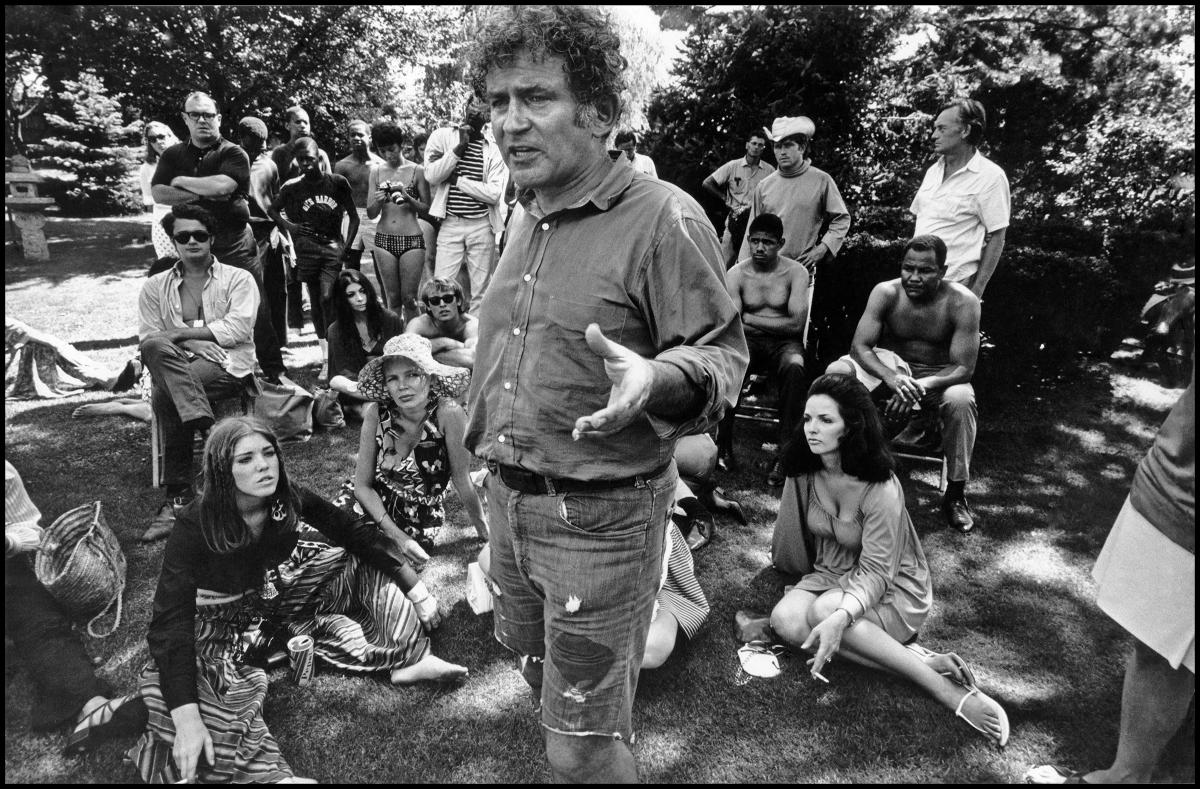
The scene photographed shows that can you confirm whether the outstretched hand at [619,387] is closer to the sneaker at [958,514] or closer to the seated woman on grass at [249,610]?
the seated woman on grass at [249,610]

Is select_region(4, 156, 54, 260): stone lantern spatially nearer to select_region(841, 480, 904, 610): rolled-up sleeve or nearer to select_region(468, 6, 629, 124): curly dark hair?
select_region(468, 6, 629, 124): curly dark hair

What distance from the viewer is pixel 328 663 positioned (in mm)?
2973

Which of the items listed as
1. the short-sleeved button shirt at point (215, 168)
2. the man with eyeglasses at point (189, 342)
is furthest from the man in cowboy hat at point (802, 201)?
the short-sleeved button shirt at point (215, 168)

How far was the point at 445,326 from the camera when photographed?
4.91m

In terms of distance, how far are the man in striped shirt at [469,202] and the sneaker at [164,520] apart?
9.12 ft

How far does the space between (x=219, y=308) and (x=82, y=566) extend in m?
1.84

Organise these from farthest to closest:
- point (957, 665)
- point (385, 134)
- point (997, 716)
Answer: point (385, 134), point (957, 665), point (997, 716)

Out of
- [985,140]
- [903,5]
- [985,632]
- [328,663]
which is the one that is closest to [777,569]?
[985,632]

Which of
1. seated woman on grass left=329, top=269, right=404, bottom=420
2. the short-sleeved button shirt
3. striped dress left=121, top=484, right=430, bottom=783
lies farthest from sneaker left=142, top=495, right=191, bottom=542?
the short-sleeved button shirt

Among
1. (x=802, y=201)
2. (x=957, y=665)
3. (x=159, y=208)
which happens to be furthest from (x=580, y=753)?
(x=159, y=208)

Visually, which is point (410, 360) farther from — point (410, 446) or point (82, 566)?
point (82, 566)

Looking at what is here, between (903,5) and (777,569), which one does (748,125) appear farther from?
(777,569)

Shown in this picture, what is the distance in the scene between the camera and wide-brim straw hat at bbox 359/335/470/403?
3.76 meters

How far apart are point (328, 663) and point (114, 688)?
2.43ft
